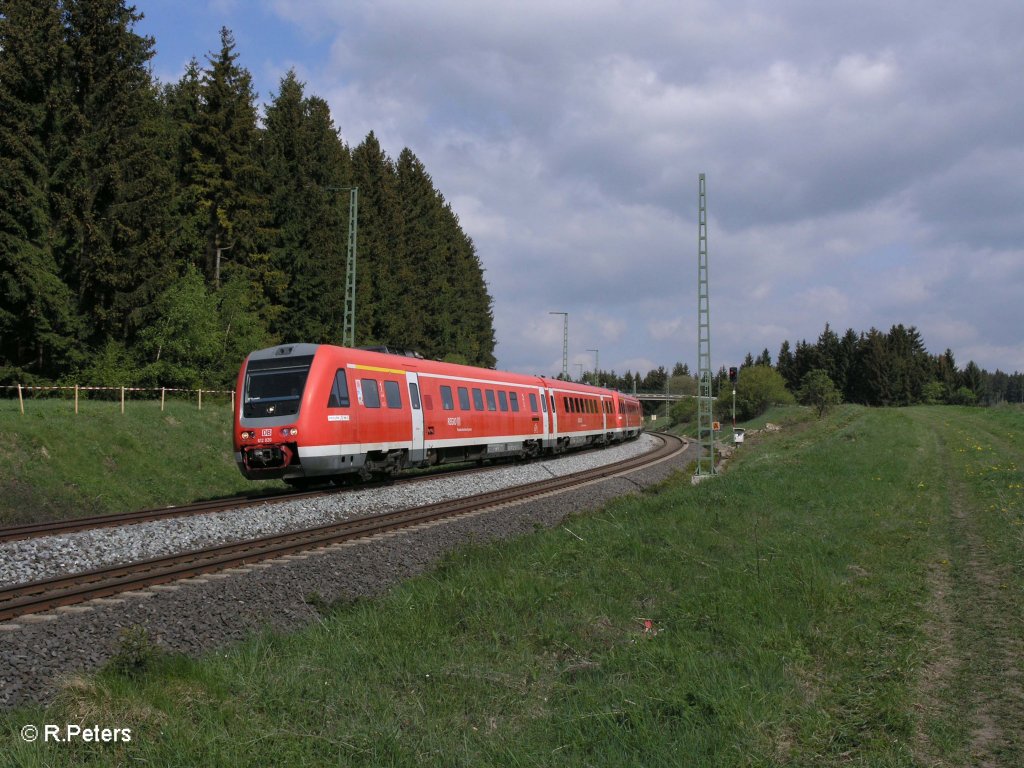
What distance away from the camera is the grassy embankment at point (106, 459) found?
714 inches

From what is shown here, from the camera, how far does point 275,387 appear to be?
16.6 metres

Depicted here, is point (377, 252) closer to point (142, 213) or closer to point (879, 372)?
point (142, 213)

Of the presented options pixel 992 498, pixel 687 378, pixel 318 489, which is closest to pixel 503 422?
pixel 318 489

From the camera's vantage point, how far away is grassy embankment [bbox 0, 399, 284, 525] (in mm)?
18125

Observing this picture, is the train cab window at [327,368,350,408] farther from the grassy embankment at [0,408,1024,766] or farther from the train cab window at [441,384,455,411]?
the grassy embankment at [0,408,1024,766]

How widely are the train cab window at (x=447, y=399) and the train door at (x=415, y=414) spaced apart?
1.43 m

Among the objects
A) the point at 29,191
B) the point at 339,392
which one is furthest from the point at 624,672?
the point at 29,191

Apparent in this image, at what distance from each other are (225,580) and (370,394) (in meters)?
9.29

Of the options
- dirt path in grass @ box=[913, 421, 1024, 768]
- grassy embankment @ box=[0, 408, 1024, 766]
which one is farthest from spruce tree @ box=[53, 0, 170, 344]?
dirt path in grass @ box=[913, 421, 1024, 768]

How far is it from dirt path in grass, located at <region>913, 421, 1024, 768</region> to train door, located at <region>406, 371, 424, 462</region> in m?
13.0

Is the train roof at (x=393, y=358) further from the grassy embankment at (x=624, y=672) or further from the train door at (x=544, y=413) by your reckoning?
the grassy embankment at (x=624, y=672)

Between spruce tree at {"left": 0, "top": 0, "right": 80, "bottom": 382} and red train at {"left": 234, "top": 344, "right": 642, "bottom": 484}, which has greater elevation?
spruce tree at {"left": 0, "top": 0, "right": 80, "bottom": 382}

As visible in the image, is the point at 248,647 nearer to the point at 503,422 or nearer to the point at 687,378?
the point at 503,422

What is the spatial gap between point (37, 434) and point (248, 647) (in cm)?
1634
